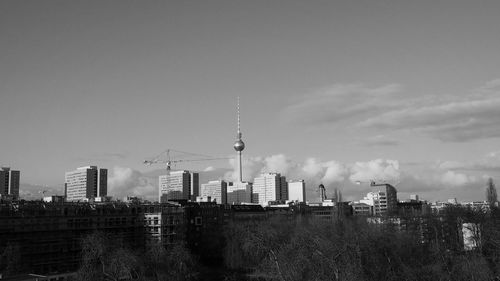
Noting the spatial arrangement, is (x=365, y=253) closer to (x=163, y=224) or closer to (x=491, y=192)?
(x=163, y=224)

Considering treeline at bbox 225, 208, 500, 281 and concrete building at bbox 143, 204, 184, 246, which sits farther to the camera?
concrete building at bbox 143, 204, 184, 246

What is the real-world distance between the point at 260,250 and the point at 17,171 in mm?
139135

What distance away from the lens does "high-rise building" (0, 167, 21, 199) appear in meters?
179

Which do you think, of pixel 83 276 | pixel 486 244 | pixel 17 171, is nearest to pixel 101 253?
pixel 83 276

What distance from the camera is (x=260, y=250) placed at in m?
87.8

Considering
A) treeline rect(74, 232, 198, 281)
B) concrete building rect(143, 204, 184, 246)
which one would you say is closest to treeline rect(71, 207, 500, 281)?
treeline rect(74, 232, 198, 281)

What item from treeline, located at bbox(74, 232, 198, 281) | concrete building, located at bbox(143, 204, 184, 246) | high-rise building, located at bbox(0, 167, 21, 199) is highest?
high-rise building, located at bbox(0, 167, 21, 199)

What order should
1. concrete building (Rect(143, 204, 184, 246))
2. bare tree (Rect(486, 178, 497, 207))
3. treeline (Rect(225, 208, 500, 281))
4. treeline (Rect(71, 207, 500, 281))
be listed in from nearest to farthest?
treeline (Rect(225, 208, 500, 281)), treeline (Rect(71, 207, 500, 281)), concrete building (Rect(143, 204, 184, 246)), bare tree (Rect(486, 178, 497, 207))

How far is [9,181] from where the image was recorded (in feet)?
612

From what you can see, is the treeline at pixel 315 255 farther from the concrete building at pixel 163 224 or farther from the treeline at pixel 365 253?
the concrete building at pixel 163 224

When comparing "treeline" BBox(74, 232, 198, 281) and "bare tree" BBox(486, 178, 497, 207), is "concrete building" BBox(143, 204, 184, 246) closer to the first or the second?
"treeline" BBox(74, 232, 198, 281)

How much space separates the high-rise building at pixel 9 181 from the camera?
179m

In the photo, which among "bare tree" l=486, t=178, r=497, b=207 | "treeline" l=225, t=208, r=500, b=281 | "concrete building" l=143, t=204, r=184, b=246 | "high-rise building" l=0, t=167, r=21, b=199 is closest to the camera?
"treeline" l=225, t=208, r=500, b=281

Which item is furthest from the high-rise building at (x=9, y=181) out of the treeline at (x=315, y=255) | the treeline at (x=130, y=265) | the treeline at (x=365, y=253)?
the treeline at (x=130, y=265)
